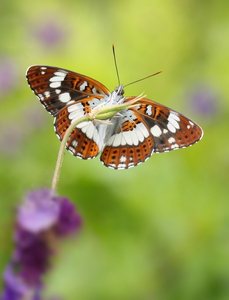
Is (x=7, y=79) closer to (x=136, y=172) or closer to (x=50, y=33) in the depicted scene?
(x=50, y=33)

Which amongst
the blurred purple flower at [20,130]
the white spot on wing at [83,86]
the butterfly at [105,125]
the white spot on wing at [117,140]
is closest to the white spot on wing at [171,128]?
the butterfly at [105,125]

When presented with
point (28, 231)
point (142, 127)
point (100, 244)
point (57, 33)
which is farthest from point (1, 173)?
point (28, 231)

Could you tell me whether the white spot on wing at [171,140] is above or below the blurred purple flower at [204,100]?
above

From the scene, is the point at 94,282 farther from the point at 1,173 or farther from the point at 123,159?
the point at 123,159

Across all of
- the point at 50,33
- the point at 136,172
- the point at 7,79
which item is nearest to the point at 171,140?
the point at 136,172

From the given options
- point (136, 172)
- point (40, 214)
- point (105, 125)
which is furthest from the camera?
point (136, 172)

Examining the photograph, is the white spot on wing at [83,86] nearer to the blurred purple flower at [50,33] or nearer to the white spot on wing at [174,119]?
the white spot on wing at [174,119]

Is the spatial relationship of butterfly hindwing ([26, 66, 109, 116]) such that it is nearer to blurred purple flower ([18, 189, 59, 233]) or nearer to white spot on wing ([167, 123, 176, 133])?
white spot on wing ([167, 123, 176, 133])
